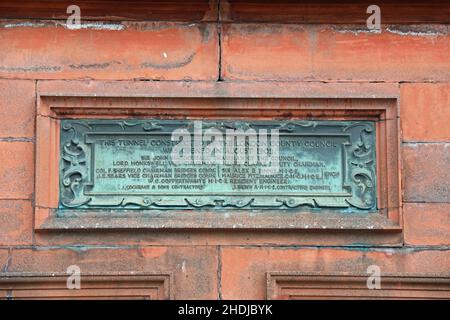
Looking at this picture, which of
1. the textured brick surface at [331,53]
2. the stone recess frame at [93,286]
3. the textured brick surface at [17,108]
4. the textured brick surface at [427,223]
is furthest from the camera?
the textured brick surface at [331,53]

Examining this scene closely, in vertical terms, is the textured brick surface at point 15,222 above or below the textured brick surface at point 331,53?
below

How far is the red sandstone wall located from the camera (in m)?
7.40

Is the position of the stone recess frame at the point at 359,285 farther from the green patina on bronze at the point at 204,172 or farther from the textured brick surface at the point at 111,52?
the textured brick surface at the point at 111,52

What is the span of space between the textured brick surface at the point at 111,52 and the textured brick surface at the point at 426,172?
1514 millimetres

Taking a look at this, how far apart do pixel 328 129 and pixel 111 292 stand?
6.30 ft

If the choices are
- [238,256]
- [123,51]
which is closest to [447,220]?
[238,256]

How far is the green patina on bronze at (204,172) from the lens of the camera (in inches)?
297

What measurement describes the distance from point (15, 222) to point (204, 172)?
4.46 ft

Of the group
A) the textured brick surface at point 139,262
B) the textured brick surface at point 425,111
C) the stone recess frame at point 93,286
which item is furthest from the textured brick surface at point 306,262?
the textured brick surface at point 425,111

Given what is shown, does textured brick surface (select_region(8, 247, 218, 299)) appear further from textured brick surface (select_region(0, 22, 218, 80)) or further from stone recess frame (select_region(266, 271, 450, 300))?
textured brick surface (select_region(0, 22, 218, 80))

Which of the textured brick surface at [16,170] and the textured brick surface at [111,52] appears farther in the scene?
the textured brick surface at [111,52]

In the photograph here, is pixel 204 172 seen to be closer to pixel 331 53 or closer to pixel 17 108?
pixel 331 53

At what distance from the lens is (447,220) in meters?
7.47
